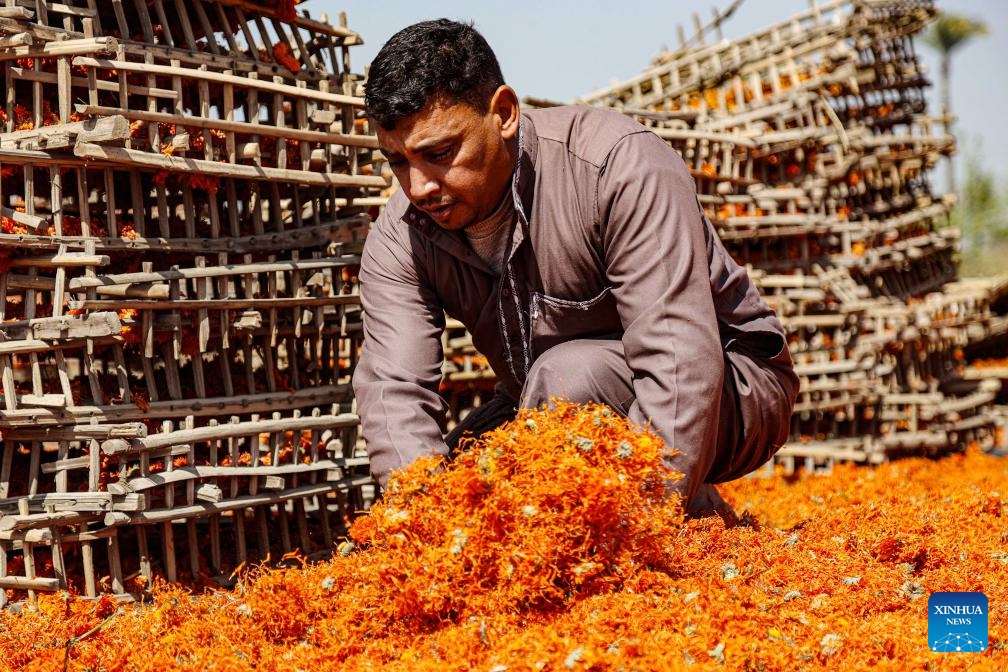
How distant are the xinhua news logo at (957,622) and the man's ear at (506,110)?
2057 millimetres

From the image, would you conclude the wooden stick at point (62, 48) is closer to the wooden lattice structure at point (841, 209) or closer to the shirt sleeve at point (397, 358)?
the shirt sleeve at point (397, 358)

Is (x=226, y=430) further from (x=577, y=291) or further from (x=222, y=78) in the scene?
(x=577, y=291)

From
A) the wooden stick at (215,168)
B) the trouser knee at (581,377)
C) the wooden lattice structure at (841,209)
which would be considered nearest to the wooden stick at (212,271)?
the wooden stick at (215,168)

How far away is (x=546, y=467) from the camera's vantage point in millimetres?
→ 2668

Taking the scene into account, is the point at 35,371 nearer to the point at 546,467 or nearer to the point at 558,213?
the point at 558,213

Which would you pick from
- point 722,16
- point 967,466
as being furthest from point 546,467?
point 722,16

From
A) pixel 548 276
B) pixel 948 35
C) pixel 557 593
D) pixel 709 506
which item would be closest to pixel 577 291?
pixel 548 276

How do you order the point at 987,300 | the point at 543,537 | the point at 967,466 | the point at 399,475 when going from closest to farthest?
the point at 543,537 → the point at 399,475 → the point at 967,466 → the point at 987,300

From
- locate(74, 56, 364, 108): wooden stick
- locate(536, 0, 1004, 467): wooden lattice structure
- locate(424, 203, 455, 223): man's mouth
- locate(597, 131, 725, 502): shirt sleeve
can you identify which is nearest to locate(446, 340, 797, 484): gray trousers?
locate(597, 131, 725, 502): shirt sleeve

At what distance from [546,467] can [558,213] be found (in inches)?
50.6

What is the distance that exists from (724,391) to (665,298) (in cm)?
62

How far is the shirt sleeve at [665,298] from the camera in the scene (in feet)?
10.4

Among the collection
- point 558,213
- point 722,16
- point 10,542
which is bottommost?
point 10,542

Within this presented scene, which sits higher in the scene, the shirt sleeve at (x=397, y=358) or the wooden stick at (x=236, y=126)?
the wooden stick at (x=236, y=126)
